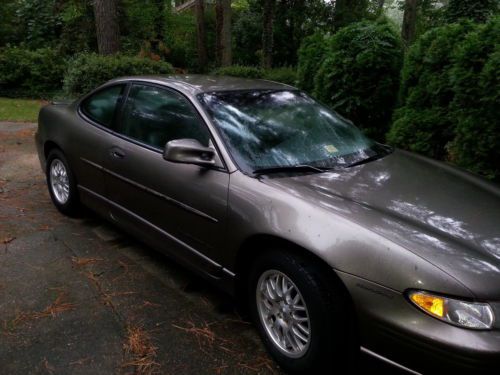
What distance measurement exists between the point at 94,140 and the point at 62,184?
0.94 m

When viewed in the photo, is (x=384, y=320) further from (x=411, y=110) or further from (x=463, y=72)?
(x=411, y=110)

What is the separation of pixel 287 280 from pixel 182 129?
4.52 feet

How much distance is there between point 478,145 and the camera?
4465mm

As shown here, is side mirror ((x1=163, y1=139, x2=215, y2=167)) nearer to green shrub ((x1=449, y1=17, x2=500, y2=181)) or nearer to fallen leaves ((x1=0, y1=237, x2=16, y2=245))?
fallen leaves ((x1=0, y1=237, x2=16, y2=245))

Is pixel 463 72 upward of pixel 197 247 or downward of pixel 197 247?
upward

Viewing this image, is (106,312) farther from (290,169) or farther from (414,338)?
(414,338)

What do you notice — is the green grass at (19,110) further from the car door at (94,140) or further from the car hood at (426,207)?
the car hood at (426,207)

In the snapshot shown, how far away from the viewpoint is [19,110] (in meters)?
11.1

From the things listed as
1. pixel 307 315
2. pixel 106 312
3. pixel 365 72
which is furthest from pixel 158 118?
pixel 365 72

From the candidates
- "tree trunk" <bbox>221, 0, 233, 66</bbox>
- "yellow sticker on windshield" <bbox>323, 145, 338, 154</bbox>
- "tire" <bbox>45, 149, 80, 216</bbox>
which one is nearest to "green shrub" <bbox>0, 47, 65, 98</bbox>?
"tree trunk" <bbox>221, 0, 233, 66</bbox>

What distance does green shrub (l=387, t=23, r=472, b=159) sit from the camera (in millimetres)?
5102

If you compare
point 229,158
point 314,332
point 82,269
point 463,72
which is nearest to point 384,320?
point 314,332

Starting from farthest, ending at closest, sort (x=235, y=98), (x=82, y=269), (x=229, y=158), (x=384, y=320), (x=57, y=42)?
(x=57, y=42)
(x=82, y=269)
(x=235, y=98)
(x=229, y=158)
(x=384, y=320)

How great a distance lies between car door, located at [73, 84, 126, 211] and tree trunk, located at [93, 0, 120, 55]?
24.7 ft
